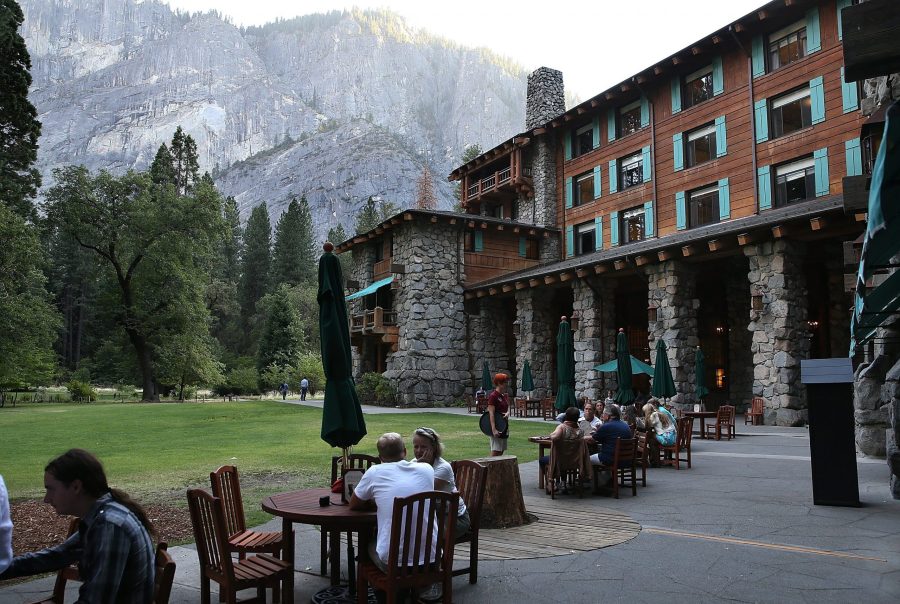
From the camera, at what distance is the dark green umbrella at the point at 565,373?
44.2 feet

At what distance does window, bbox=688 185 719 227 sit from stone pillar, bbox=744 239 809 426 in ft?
18.5

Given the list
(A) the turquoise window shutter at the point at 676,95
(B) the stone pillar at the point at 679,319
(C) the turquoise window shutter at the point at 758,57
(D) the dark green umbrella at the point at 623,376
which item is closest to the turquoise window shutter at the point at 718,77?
(C) the turquoise window shutter at the point at 758,57

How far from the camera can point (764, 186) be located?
21.2 metres

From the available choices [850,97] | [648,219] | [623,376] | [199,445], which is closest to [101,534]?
[199,445]

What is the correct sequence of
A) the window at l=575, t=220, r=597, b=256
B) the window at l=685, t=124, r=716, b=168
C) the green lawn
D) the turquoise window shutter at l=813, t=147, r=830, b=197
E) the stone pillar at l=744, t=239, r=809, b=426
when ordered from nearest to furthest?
the green lawn < the stone pillar at l=744, t=239, r=809, b=426 < the turquoise window shutter at l=813, t=147, r=830, b=197 < the window at l=685, t=124, r=716, b=168 < the window at l=575, t=220, r=597, b=256

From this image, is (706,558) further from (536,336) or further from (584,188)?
(584,188)

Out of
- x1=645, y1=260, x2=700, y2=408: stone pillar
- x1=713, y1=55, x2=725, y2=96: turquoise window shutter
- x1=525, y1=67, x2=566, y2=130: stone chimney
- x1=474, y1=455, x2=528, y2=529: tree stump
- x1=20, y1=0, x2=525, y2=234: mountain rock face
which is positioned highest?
x1=20, y1=0, x2=525, y2=234: mountain rock face

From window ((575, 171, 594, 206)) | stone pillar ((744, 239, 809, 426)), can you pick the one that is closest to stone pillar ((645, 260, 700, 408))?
stone pillar ((744, 239, 809, 426))

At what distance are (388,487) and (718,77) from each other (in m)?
23.7

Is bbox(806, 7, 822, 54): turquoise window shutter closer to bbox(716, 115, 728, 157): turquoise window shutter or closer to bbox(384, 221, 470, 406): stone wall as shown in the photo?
bbox(716, 115, 728, 157): turquoise window shutter

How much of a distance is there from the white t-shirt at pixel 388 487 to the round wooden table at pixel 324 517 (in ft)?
0.43

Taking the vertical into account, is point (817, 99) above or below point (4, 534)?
above

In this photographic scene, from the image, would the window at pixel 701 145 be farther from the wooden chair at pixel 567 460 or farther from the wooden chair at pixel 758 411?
the wooden chair at pixel 567 460

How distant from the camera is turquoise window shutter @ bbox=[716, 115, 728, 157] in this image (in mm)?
22562
